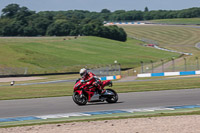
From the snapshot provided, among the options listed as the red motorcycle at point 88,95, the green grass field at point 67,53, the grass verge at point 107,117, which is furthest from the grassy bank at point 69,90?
the green grass field at point 67,53

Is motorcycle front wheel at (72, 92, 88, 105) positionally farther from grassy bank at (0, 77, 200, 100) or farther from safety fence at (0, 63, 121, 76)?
safety fence at (0, 63, 121, 76)

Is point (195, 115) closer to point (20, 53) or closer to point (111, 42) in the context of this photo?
point (20, 53)

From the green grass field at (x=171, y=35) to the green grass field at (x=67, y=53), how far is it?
12.8 metres

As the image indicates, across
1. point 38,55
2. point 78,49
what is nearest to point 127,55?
point 78,49

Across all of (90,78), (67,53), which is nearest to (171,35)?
(67,53)

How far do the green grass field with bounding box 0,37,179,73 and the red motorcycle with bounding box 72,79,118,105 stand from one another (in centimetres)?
5045

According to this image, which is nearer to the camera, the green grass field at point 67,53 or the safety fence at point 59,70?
the safety fence at point 59,70

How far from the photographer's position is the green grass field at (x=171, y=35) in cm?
12344

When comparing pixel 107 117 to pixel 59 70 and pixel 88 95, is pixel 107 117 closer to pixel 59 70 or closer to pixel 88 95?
pixel 88 95

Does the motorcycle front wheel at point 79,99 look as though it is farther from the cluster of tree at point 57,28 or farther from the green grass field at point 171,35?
the cluster of tree at point 57,28

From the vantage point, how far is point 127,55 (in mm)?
104875

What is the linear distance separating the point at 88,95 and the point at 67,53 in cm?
8372

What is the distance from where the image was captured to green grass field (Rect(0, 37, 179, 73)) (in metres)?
80.8

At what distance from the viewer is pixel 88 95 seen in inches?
692
